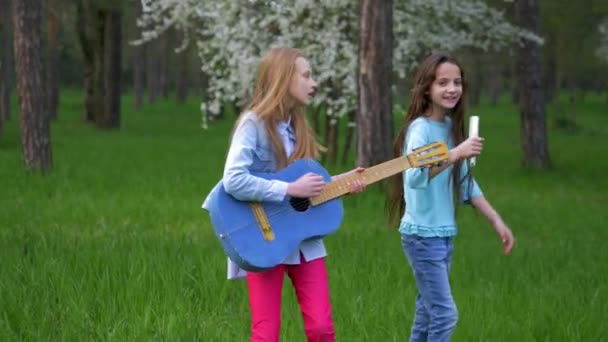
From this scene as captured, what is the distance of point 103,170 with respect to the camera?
672 inches

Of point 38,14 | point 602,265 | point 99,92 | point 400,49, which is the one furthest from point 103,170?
point 99,92

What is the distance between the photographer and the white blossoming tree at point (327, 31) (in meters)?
18.2

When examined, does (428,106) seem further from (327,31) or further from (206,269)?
(327,31)

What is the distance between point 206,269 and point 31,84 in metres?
9.62

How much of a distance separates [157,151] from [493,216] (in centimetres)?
1918

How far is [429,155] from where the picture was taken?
4625mm

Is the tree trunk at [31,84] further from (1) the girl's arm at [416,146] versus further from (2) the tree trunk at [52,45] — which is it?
(2) the tree trunk at [52,45]

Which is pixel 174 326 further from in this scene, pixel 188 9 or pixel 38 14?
pixel 188 9

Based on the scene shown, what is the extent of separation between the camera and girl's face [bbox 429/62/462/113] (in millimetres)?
4910

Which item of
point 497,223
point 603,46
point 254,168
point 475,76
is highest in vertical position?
point 603,46

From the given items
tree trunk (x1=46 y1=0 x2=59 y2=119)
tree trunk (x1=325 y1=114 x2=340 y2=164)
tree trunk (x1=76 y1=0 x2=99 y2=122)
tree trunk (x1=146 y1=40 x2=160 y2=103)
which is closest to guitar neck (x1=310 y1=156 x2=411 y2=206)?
tree trunk (x1=325 y1=114 x2=340 y2=164)

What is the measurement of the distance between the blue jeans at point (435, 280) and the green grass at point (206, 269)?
869 mm

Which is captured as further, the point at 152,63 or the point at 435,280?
the point at 152,63

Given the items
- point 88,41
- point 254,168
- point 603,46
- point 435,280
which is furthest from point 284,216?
point 603,46
